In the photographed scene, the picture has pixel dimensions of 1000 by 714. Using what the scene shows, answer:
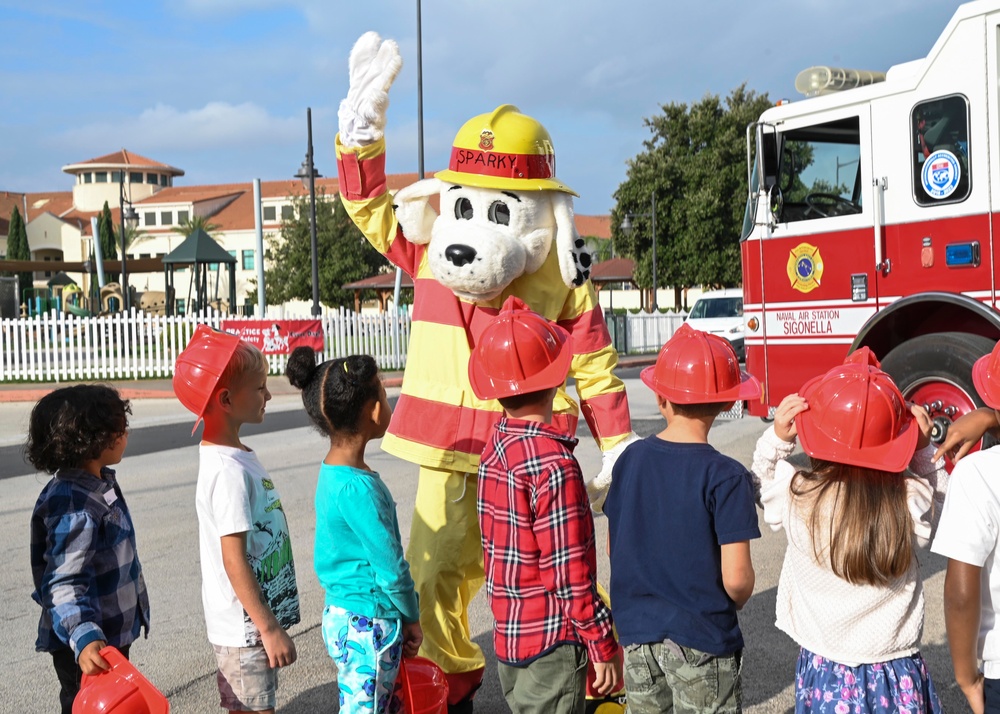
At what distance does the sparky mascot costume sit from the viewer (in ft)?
11.9

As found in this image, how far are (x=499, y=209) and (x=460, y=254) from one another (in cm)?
32

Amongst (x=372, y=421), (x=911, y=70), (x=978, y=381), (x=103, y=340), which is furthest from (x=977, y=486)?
(x=103, y=340)

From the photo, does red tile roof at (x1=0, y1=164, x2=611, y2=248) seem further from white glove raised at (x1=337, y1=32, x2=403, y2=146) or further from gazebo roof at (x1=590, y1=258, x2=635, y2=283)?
white glove raised at (x1=337, y1=32, x2=403, y2=146)

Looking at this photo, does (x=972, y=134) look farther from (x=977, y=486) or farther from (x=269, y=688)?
(x=269, y=688)

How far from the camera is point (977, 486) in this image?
2.37 meters

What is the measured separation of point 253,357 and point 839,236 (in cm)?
511

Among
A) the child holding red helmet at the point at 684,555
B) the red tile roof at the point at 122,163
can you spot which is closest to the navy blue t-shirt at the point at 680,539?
the child holding red helmet at the point at 684,555

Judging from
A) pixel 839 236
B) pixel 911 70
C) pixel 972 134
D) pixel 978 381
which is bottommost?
pixel 978 381

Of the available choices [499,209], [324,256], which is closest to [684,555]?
[499,209]

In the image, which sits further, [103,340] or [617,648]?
[103,340]

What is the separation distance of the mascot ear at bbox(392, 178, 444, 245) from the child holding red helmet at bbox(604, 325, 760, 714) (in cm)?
162

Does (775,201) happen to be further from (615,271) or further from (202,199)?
(202,199)

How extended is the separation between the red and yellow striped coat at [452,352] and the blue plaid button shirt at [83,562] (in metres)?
1.09

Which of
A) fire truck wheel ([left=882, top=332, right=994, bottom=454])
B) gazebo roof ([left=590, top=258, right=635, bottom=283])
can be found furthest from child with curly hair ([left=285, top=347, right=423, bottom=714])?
gazebo roof ([left=590, top=258, right=635, bottom=283])
